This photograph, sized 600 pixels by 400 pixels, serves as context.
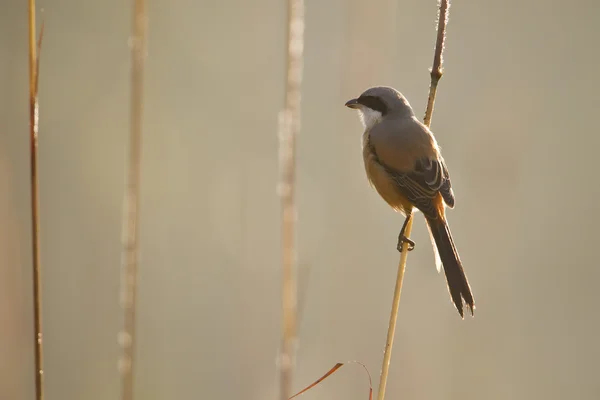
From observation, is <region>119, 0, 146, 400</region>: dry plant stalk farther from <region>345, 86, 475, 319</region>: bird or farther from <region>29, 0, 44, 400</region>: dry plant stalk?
<region>345, 86, 475, 319</region>: bird

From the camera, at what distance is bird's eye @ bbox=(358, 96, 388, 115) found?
10.00ft

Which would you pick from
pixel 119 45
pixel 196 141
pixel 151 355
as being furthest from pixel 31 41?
pixel 119 45

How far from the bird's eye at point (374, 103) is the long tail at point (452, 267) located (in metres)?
0.66

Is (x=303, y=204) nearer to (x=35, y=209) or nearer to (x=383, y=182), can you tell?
(x=383, y=182)

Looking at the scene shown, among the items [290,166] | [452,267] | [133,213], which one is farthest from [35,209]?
[452,267]

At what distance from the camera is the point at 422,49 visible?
5.13 metres

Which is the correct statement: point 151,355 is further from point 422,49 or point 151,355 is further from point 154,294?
point 422,49

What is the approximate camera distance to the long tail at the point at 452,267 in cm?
218

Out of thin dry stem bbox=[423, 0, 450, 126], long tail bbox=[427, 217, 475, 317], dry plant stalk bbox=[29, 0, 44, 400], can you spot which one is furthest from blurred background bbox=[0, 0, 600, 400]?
dry plant stalk bbox=[29, 0, 44, 400]

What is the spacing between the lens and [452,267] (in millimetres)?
2336

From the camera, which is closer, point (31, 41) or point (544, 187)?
point (31, 41)

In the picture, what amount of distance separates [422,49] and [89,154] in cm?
243

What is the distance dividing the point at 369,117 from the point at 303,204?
166 centimetres

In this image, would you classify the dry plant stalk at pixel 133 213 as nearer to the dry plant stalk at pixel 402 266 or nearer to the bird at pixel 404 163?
the dry plant stalk at pixel 402 266
